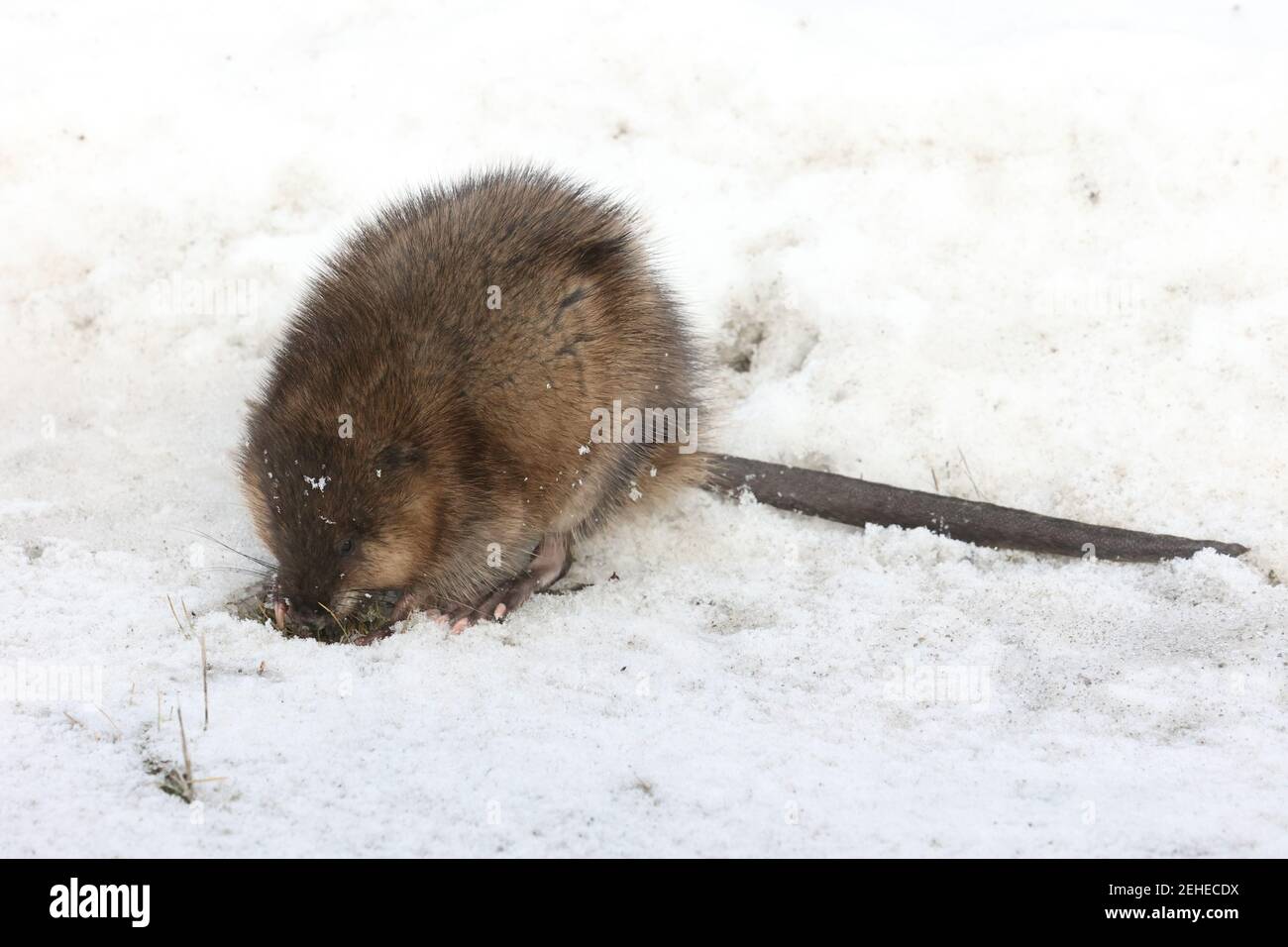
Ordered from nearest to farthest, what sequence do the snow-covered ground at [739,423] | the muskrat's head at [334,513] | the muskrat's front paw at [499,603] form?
the snow-covered ground at [739,423] < the muskrat's head at [334,513] < the muskrat's front paw at [499,603]

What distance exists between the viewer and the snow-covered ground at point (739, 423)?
2.91m

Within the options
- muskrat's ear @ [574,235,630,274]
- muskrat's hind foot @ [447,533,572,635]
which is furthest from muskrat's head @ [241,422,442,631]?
muskrat's ear @ [574,235,630,274]

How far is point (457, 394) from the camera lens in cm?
415

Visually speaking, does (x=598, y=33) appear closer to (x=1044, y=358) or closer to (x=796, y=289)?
(x=796, y=289)

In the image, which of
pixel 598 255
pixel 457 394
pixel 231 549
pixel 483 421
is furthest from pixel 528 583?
pixel 598 255

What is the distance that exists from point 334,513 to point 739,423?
7.09 ft

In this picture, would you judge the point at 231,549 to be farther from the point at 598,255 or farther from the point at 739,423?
the point at 739,423

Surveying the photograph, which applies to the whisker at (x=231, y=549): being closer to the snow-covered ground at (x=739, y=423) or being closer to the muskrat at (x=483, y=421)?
the snow-covered ground at (x=739, y=423)

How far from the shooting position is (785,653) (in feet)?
12.6

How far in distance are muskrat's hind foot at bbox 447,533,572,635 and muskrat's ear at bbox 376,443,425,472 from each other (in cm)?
64

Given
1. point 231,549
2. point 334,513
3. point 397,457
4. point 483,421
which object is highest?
point 483,421

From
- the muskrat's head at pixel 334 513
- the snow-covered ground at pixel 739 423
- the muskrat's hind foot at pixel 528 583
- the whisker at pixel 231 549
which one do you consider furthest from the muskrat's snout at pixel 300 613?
the muskrat's hind foot at pixel 528 583

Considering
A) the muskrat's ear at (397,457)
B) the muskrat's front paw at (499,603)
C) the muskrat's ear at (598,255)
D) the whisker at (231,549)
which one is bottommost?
the muskrat's front paw at (499,603)

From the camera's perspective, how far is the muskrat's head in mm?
3963
